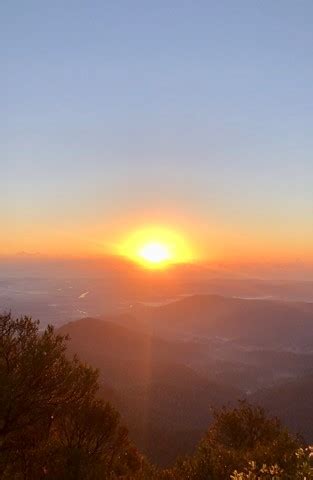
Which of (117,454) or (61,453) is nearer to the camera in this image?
(61,453)

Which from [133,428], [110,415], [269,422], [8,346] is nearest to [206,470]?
[110,415]

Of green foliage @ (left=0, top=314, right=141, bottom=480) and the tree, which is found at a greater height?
green foliage @ (left=0, top=314, right=141, bottom=480)

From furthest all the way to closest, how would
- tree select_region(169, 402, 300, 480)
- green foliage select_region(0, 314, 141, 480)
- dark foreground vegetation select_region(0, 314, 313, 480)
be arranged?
tree select_region(169, 402, 300, 480), green foliage select_region(0, 314, 141, 480), dark foreground vegetation select_region(0, 314, 313, 480)

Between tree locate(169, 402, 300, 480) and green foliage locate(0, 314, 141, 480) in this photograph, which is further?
tree locate(169, 402, 300, 480)

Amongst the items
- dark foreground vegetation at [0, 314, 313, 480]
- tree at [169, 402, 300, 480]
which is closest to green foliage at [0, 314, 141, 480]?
dark foreground vegetation at [0, 314, 313, 480]

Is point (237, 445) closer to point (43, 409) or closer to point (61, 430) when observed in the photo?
point (61, 430)

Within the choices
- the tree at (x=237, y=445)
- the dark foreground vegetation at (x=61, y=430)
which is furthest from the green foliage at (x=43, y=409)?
the tree at (x=237, y=445)

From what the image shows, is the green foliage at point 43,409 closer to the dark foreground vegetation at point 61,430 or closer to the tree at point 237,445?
the dark foreground vegetation at point 61,430

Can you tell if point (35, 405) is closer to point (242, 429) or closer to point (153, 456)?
point (242, 429)

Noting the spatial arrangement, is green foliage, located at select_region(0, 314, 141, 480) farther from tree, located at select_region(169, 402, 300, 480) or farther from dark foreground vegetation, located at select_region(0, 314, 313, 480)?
tree, located at select_region(169, 402, 300, 480)
